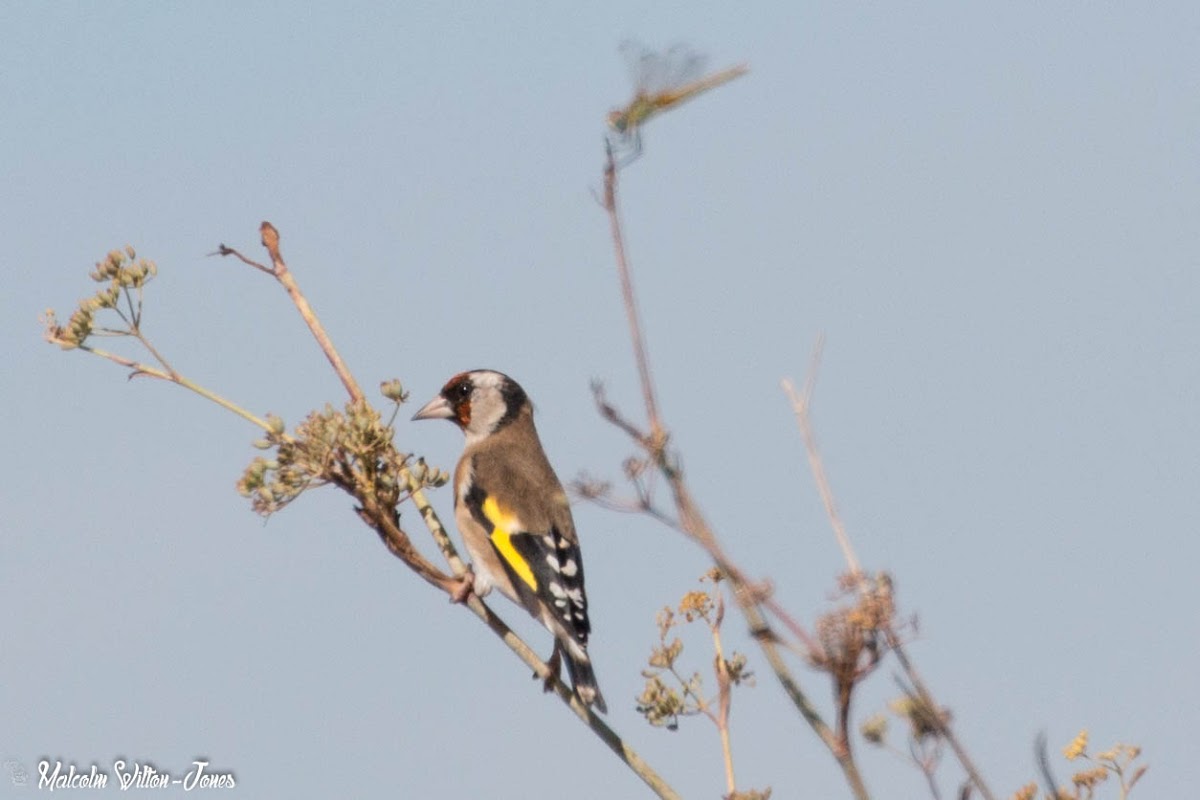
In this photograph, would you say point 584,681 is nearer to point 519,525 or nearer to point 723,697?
point 519,525

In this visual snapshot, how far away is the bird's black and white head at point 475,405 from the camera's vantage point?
276 inches

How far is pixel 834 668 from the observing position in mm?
1941

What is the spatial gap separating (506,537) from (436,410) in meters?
1.29

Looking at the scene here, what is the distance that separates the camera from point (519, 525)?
19.3 ft

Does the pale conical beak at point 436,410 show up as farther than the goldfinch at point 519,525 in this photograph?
Yes

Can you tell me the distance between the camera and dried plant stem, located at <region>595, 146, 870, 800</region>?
5.89ft

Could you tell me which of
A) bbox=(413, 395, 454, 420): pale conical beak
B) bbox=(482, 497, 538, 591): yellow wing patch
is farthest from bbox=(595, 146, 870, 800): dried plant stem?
bbox=(413, 395, 454, 420): pale conical beak

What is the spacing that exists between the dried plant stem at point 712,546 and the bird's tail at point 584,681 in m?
3.07

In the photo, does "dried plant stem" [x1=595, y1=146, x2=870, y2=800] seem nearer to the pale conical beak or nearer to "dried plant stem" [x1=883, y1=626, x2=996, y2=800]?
"dried plant stem" [x1=883, y1=626, x2=996, y2=800]

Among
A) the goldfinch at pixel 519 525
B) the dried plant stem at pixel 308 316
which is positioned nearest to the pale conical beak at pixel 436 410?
the goldfinch at pixel 519 525

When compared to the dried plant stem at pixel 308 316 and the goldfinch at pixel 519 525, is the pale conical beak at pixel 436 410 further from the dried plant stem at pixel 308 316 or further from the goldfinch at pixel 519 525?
the dried plant stem at pixel 308 316

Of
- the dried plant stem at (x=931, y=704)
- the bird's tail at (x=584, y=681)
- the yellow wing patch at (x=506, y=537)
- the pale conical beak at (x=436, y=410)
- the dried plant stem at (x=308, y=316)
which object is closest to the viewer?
the dried plant stem at (x=931, y=704)

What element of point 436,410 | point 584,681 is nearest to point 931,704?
point 584,681

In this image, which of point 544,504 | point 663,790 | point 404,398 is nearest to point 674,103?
point 663,790
